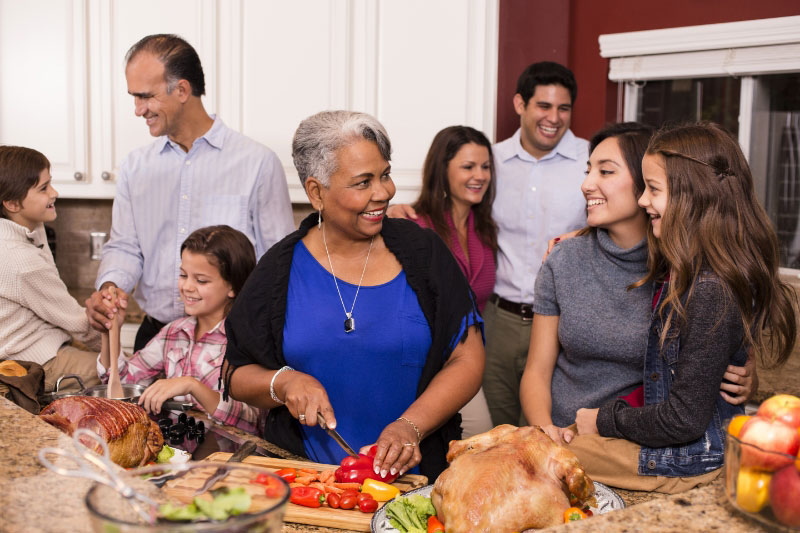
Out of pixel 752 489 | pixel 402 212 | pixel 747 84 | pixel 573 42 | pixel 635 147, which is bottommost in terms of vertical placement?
pixel 752 489

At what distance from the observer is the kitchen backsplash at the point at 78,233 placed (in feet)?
14.0

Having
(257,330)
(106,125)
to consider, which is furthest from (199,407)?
(106,125)

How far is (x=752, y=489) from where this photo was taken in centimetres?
95

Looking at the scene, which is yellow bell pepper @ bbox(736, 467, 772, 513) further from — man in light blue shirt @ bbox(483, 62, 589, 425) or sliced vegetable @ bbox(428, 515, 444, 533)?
man in light blue shirt @ bbox(483, 62, 589, 425)

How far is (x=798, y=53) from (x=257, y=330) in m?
2.22

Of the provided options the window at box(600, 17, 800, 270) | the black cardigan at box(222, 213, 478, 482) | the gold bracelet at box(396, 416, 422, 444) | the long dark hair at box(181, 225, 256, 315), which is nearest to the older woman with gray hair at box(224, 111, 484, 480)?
the black cardigan at box(222, 213, 478, 482)

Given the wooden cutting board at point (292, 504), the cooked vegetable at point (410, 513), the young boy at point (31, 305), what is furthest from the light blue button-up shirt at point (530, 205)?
the cooked vegetable at point (410, 513)

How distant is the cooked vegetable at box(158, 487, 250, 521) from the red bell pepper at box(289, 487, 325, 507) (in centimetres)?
53

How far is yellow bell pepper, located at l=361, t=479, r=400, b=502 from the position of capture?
139cm

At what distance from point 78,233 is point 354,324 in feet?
9.89

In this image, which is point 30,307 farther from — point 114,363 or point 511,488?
point 511,488

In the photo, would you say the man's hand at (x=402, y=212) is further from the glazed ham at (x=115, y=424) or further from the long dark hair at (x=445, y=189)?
the glazed ham at (x=115, y=424)

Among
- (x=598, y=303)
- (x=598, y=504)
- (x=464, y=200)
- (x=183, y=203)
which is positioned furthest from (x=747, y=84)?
(x=598, y=504)

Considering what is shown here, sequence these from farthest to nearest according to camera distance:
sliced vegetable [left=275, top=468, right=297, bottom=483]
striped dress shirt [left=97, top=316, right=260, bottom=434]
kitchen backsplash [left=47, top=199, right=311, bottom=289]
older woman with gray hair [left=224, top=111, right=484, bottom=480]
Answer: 1. kitchen backsplash [left=47, top=199, right=311, bottom=289]
2. striped dress shirt [left=97, top=316, right=260, bottom=434]
3. older woman with gray hair [left=224, top=111, right=484, bottom=480]
4. sliced vegetable [left=275, top=468, right=297, bottom=483]
